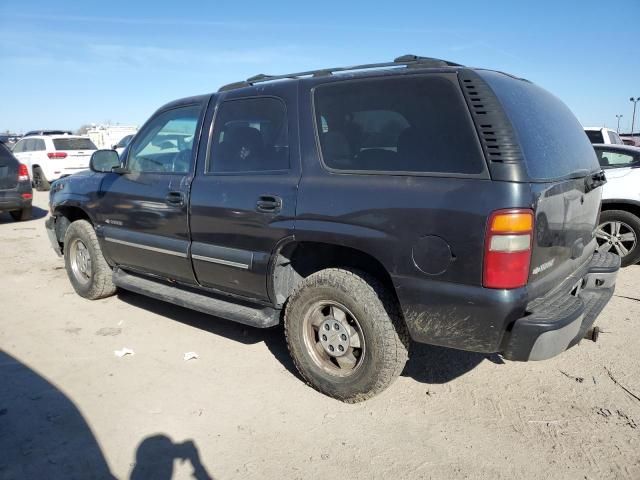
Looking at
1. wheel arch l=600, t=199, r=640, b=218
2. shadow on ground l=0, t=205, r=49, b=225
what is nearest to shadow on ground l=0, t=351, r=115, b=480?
wheel arch l=600, t=199, r=640, b=218

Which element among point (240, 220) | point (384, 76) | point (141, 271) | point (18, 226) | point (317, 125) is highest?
point (384, 76)

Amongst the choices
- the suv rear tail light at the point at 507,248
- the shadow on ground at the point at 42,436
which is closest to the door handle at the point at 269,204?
the suv rear tail light at the point at 507,248

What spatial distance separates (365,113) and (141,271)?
2.61 metres

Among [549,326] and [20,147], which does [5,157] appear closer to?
[20,147]

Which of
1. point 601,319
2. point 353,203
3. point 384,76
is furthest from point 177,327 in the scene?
point 601,319

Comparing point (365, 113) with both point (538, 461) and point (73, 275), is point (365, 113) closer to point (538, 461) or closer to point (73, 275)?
point (538, 461)

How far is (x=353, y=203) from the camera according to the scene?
2811mm

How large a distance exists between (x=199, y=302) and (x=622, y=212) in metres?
5.03

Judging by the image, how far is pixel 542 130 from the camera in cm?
279

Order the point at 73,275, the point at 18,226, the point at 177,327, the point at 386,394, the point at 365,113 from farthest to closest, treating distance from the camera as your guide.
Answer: the point at 18,226 → the point at 73,275 → the point at 177,327 → the point at 386,394 → the point at 365,113

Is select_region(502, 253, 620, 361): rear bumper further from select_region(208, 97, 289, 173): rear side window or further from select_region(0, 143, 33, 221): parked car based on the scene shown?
select_region(0, 143, 33, 221): parked car

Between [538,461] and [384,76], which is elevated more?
[384,76]

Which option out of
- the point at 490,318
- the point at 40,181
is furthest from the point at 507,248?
the point at 40,181

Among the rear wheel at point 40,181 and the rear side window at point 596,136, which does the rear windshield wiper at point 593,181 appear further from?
the rear wheel at point 40,181
